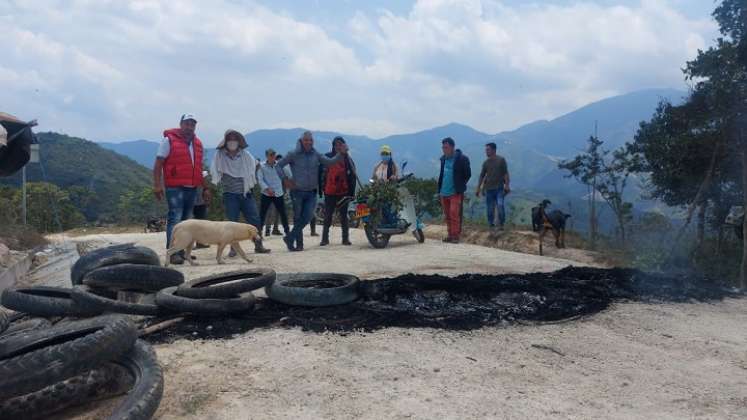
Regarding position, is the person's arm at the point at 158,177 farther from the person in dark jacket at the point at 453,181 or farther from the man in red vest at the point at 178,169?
the person in dark jacket at the point at 453,181

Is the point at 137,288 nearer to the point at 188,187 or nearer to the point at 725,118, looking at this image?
the point at 188,187

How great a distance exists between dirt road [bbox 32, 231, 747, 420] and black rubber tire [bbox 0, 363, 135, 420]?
0.72 ft

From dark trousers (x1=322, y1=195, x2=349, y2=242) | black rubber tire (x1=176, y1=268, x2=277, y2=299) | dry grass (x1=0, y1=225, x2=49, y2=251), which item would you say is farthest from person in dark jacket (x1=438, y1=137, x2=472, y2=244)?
dry grass (x1=0, y1=225, x2=49, y2=251)

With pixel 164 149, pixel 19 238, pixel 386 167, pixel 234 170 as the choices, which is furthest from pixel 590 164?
pixel 19 238

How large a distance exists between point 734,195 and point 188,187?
11596mm

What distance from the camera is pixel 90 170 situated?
1918 inches

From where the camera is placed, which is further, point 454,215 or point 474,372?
point 454,215

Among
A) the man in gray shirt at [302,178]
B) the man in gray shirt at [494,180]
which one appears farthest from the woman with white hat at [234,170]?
the man in gray shirt at [494,180]

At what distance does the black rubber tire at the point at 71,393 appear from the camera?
8.76 ft

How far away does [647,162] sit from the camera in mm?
13805

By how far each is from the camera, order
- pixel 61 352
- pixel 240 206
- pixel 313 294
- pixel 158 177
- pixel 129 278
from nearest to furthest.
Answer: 1. pixel 61 352
2. pixel 313 294
3. pixel 129 278
4. pixel 158 177
5. pixel 240 206

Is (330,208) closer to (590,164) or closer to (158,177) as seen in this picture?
(158,177)

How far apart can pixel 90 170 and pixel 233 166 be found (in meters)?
47.6

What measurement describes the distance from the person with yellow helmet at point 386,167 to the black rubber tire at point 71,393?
23.0 feet
